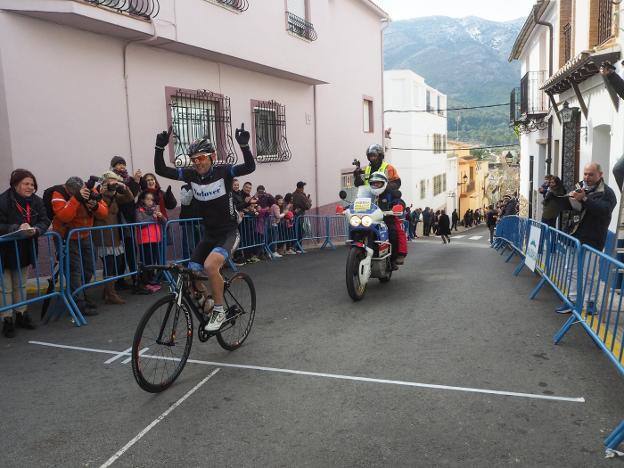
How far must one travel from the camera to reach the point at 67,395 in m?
4.52

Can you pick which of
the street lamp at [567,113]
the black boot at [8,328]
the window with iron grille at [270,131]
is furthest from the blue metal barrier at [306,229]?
the black boot at [8,328]

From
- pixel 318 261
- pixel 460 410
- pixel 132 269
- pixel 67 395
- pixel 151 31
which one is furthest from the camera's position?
pixel 318 261

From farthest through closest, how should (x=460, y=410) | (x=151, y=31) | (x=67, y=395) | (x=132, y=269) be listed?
(x=151, y=31) < (x=132, y=269) < (x=67, y=395) < (x=460, y=410)

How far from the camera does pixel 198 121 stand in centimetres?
1222

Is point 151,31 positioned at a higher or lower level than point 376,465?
higher

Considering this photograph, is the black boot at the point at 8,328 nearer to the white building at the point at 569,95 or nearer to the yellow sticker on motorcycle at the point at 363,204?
the yellow sticker on motorcycle at the point at 363,204

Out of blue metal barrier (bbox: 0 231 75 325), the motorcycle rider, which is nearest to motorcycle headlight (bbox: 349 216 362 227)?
the motorcycle rider

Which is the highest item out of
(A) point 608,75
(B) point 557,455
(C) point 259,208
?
(A) point 608,75

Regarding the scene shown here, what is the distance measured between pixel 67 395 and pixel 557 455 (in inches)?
144

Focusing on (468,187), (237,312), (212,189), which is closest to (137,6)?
(212,189)

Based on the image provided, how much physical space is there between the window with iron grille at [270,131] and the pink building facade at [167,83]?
4 cm

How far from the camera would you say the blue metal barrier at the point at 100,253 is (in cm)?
678

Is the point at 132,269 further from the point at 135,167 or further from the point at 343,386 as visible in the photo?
the point at 343,386

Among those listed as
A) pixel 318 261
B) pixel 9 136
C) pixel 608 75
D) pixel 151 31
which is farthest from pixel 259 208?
pixel 608 75
